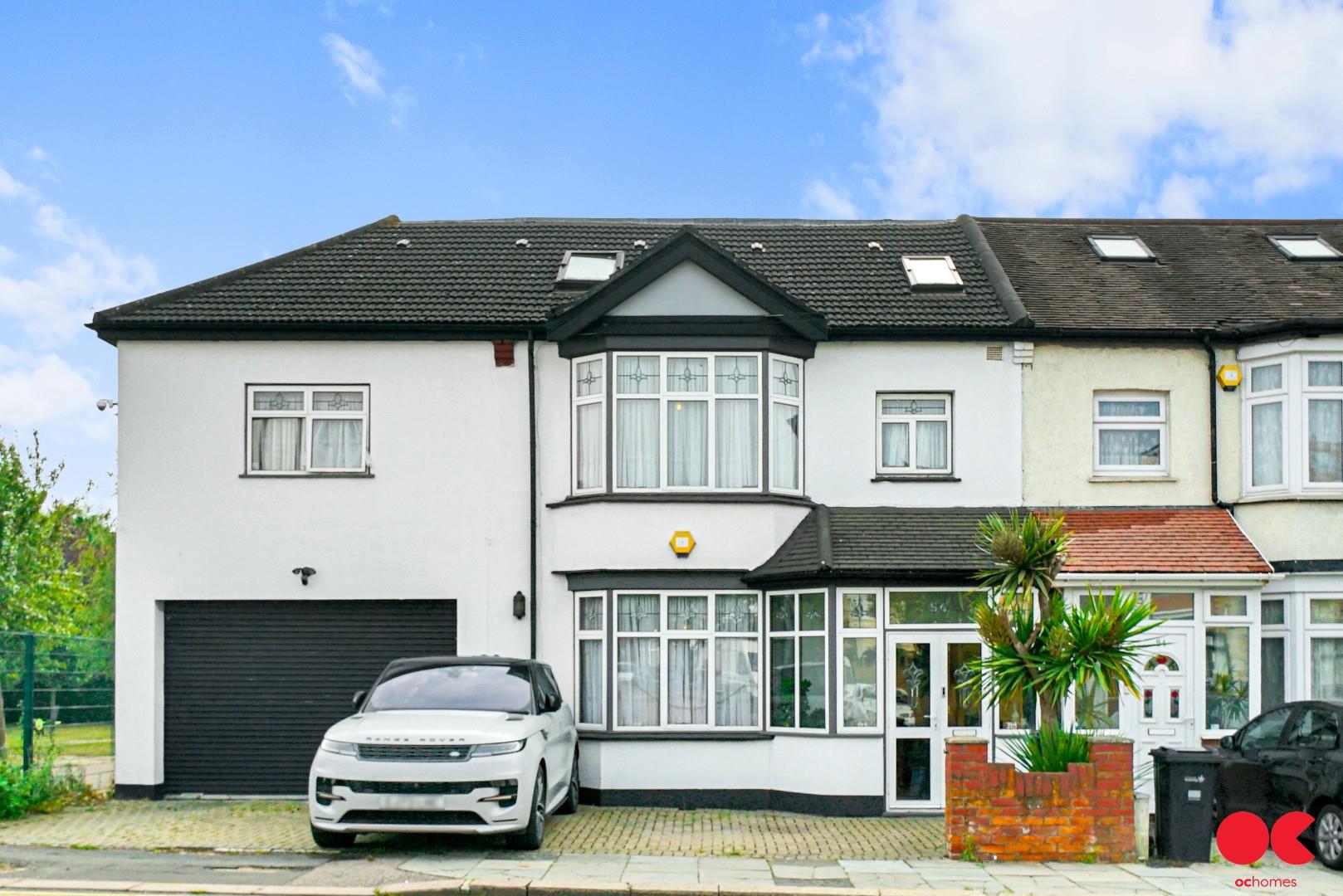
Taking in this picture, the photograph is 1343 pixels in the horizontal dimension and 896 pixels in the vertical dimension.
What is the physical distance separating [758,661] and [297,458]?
641cm

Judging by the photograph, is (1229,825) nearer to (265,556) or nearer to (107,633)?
(265,556)

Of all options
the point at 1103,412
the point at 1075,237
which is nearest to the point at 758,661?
the point at 1103,412

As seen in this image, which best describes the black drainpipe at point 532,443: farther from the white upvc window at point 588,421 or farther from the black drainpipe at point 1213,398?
the black drainpipe at point 1213,398

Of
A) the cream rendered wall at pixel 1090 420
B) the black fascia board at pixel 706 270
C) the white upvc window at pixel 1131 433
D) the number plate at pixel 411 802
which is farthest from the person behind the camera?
the white upvc window at pixel 1131 433

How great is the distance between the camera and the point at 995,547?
1498 centimetres

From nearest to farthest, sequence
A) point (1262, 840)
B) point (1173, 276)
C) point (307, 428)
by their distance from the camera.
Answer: point (1262, 840) < point (307, 428) < point (1173, 276)

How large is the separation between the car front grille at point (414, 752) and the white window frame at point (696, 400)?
18.5 feet

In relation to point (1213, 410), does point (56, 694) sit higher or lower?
lower

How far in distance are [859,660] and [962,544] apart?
189cm

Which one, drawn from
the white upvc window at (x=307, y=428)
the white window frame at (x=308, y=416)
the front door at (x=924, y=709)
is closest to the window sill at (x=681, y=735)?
the front door at (x=924, y=709)

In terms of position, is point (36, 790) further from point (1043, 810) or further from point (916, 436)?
point (916, 436)

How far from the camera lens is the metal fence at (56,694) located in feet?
56.4

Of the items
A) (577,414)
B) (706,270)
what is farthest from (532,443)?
(706,270)

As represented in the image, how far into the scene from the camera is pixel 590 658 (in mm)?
18375
